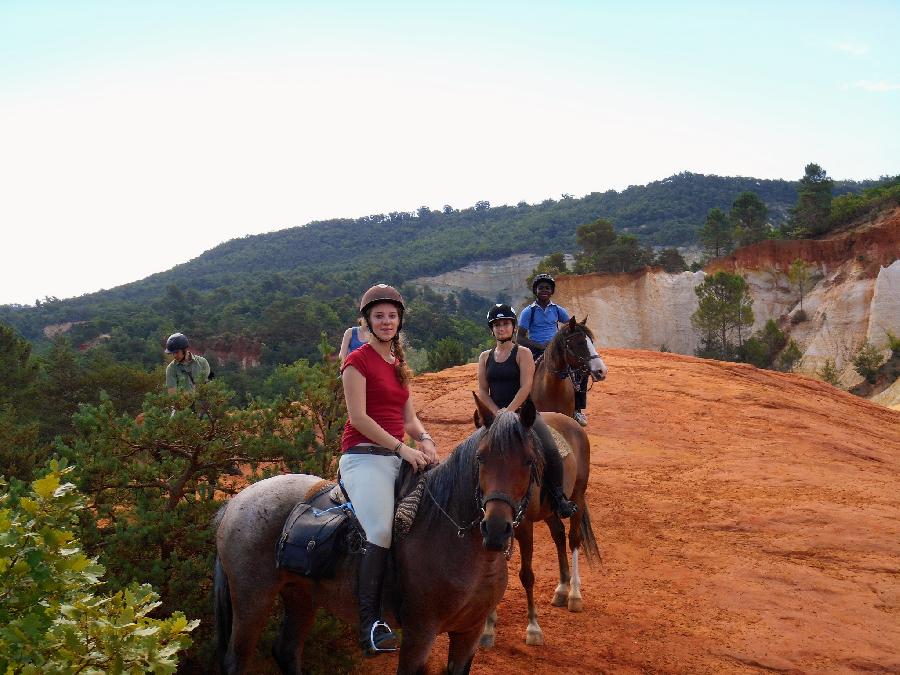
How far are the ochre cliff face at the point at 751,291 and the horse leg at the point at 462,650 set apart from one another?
103ft

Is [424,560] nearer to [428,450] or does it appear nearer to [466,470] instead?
[466,470]

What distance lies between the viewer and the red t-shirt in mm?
3982

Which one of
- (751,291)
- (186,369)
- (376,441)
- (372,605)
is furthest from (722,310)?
(372,605)

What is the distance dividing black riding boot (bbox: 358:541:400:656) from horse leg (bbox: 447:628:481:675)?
17.9 inches

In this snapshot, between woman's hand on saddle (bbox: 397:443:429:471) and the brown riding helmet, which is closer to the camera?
woman's hand on saddle (bbox: 397:443:429:471)

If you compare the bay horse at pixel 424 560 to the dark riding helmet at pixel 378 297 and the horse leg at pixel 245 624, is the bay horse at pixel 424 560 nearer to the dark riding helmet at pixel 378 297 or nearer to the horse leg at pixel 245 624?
the horse leg at pixel 245 624

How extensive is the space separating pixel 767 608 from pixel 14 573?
7.18m

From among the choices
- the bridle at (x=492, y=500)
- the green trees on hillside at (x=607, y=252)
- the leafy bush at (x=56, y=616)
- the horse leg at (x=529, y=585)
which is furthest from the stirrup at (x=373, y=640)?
the green trees on hillside at (x=607, y=252)

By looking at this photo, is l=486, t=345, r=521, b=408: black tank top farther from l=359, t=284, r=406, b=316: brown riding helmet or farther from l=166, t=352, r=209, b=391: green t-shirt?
l=166, t=352, r=209, b=391: green t-shirt

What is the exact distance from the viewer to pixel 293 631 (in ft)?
15.3

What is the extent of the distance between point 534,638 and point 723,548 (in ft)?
12.8

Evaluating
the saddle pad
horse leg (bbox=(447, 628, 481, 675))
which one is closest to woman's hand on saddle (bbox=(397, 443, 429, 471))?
horse leg (bbox=(447, 628, 481, 675))

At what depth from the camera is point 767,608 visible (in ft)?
22.7

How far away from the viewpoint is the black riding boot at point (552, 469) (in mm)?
4742
